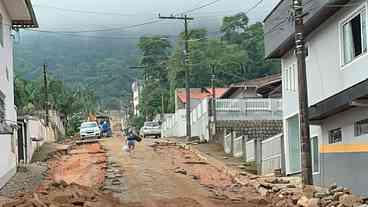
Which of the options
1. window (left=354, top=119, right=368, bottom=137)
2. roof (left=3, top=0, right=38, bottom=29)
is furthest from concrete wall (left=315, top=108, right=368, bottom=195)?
roof (left=3, top=0, right=38, bottom=29)

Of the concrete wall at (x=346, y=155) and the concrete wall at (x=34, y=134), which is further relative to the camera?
the concrete wall at (x=34, y=134)

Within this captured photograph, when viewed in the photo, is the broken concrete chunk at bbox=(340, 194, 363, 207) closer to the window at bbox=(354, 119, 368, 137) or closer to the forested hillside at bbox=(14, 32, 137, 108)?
the window at bbox=(354, 119, 368, 137)

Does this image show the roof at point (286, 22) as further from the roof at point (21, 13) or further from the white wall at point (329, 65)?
the roof at point (21, 13)

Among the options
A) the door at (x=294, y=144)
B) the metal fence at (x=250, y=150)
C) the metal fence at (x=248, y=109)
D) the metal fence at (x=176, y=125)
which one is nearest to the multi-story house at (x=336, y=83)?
the door at (x=294, y=144)

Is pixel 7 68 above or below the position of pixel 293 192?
above

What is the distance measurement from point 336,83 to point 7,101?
545 inches

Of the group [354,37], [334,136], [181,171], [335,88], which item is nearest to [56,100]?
[181,171]

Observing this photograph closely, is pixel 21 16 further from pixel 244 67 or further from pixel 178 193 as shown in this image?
pixel 244 67

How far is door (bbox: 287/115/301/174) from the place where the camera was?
28.6 metres

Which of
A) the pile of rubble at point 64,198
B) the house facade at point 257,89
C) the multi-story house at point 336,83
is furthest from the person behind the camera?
the house facade at point 257,89

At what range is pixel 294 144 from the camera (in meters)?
29.0

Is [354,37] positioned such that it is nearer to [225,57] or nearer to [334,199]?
[334,199]

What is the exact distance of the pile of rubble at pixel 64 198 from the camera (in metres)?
18.4

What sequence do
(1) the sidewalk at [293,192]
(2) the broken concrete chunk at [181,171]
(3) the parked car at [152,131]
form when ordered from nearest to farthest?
(1) the sidewalk at [293,192], (2) the broken concrete chunk at [181,171], (3) the parked car at [152,131]
